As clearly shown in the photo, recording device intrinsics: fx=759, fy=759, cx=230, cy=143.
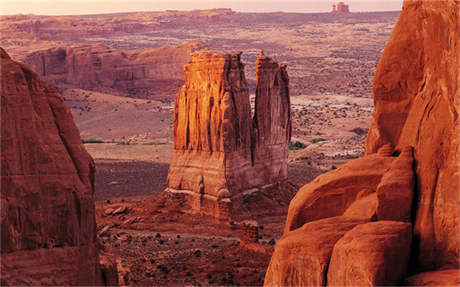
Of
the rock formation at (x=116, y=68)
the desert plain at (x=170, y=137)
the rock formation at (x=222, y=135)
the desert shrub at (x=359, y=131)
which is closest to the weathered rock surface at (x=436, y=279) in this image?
the desert plain at (x=170, y=137)

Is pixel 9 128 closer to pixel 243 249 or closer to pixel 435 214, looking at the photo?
pixel 435 214

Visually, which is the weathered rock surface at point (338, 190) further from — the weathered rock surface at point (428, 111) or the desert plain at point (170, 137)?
the desert plain at point (170, 137)

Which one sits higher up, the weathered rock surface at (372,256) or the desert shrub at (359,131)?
the weathered rock surface at (372,256)

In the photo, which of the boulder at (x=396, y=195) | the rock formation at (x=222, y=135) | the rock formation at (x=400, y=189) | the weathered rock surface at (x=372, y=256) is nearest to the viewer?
the weathered rock surface at (x=372, y=256)

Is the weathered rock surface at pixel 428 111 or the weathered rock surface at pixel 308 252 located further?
the weathered rock surface at pixel 308 252

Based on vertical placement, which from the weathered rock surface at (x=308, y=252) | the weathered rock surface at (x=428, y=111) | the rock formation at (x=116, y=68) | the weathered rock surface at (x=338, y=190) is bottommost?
the rock formation at (x=116, y=68)

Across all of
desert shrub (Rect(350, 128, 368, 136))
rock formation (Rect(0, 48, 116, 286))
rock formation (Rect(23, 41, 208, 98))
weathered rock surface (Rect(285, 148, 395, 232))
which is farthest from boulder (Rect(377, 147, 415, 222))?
rock formation (Rect(23, 41, 208, 98))

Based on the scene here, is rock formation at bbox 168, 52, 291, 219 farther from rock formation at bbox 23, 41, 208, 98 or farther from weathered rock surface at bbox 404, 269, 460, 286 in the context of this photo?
rock formation at bbox 23, 41, 208, 98

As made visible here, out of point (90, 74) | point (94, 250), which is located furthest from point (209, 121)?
point (90, 74)
